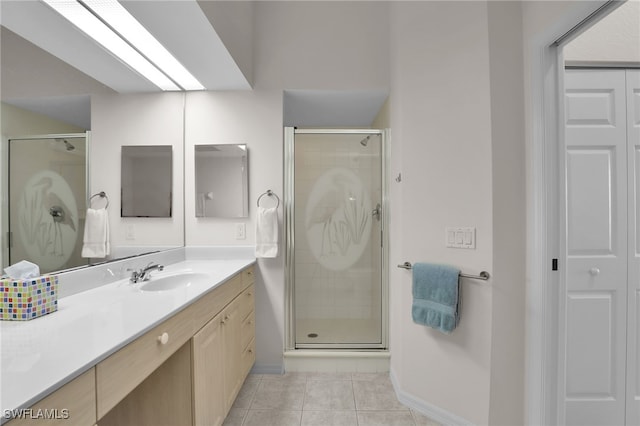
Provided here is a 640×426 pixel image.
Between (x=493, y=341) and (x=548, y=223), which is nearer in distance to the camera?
(x=548, y=223)

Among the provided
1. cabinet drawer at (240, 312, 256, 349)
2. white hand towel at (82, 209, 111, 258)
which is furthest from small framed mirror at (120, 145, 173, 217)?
cabinet drawer at (240, 312, 256, 349)

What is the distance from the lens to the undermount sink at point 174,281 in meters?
1.59

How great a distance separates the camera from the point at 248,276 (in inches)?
84.4

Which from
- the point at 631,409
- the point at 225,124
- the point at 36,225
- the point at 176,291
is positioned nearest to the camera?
the point at 36,225

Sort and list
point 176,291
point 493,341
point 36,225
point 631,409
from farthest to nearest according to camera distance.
Result: point 631,409, point 493,341, point 176,291, point 36,225

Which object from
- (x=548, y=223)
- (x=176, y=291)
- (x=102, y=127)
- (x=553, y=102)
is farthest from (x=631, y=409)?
(x=102, y=127)

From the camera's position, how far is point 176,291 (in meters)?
1.34

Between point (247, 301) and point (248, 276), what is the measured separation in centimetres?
18

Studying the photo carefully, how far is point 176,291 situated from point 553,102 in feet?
6.70

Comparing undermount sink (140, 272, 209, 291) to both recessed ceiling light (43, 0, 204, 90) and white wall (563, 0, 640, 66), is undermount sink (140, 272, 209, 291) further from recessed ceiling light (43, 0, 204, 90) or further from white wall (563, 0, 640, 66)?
white wall (563, 0, 640, 66)

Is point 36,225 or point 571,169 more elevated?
point 571,169

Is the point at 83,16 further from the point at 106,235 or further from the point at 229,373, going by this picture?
the point at 229,373

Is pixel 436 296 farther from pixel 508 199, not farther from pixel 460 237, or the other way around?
pixel 508 199

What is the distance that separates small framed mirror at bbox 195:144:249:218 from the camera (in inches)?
91.6
